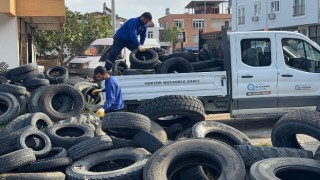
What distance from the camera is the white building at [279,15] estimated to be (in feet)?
146

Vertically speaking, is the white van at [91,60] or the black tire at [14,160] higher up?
the white van at [91,60]

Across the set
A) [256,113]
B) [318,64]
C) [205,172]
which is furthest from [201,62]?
[205,172]

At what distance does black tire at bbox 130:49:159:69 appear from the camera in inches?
431

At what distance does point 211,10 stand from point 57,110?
87.9 meters

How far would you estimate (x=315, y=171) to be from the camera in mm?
5676

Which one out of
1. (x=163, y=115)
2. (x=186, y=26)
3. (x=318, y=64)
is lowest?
(x=163, y=115)

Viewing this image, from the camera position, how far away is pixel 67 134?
852 centimetres

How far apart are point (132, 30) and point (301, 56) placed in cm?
384

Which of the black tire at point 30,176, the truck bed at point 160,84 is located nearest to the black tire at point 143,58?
the truck bed at point 160,84

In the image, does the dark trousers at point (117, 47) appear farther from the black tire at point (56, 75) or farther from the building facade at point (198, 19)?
the building facade at point (198, 19)

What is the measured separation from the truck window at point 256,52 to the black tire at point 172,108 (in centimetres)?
253

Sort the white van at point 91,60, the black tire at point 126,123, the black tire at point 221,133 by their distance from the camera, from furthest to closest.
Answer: the white van at point 91,60
the black tire at point 221,133
the black tire at point 126,123

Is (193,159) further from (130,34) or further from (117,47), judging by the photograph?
(117,47)

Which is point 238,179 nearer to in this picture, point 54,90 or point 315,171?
point 315,171
